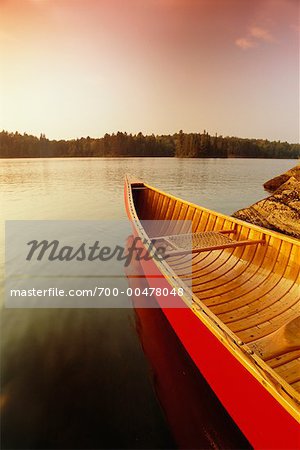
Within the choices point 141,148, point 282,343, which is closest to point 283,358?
point 282,343

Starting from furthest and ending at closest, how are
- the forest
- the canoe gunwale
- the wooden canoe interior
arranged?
the forest
the wooden canoe interior
the canoe gunwale

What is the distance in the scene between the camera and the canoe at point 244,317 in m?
2.90

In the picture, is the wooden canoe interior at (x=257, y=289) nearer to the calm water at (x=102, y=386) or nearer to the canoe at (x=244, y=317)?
the canoe at (x=244, y=317)

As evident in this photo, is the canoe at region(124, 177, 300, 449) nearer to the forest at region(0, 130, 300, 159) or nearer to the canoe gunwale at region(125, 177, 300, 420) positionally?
the canoe gunwale at region(125, 177, 300, 420)

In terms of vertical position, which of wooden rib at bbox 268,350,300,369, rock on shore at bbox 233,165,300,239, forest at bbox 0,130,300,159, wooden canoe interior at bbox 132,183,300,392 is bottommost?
wooden rib at bbox 268,350,300,369

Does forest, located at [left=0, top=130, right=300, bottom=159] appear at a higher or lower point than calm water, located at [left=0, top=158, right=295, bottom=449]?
higher

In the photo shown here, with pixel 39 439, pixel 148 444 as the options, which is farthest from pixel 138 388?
pixel 39 439

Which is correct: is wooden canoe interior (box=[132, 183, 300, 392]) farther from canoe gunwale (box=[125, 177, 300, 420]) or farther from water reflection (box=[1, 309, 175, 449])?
water reflection (box=[1, 309, 175, 449])

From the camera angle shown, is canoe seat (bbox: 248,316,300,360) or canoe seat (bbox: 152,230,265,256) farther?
canoe seat (bbox: 152,230,265,256)

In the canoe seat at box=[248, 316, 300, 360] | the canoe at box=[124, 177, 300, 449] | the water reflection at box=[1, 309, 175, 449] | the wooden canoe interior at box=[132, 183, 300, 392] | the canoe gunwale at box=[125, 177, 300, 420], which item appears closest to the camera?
the canoe gunwale at box=[125, 177, 300, 420]

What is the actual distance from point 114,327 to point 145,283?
2.37 meters

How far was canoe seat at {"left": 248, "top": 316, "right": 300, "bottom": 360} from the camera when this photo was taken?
12.2ft

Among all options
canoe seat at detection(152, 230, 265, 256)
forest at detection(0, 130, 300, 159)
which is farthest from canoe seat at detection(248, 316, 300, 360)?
forest at detection(0, 130, 300, 159)

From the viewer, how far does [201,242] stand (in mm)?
7340
